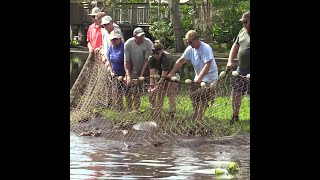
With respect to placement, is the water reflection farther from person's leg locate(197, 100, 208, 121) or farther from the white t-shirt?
the white t-shirt

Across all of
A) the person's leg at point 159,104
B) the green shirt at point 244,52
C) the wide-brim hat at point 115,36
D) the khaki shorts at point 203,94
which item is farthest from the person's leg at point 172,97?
the wide-brim hat at point 115,36

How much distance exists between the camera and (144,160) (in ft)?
38.5

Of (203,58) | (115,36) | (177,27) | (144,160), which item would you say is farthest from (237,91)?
(177,27)

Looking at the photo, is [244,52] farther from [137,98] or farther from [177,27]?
[177,27]

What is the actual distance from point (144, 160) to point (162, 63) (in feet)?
10.9

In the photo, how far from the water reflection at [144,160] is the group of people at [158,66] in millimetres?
872

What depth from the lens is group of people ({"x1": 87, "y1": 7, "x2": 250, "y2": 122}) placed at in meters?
13.8

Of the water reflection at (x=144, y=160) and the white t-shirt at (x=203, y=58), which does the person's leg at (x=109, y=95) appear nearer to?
the water reflection at (x=144, y=160)

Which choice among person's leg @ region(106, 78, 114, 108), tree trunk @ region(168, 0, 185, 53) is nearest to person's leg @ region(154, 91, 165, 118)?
person's leg @ region(106, 78, 114, 108)

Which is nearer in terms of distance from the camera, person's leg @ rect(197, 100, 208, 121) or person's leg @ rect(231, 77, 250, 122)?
person's leg @ rect(197, 100, 208, 121)

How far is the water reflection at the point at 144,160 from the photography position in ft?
34.0

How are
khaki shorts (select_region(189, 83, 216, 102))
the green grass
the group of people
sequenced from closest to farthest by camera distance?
khaki shorts (select_region(189, 83, 216, 102))
the green grass
the group of people

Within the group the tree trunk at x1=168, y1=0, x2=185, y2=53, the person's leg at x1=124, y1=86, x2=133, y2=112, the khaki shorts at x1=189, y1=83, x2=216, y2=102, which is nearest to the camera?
the khaki shorts at x1=189, y1=83, x2=216, y2=102

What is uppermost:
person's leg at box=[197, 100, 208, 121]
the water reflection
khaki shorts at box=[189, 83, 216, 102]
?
khaki shorts at box=[189, 83, 216, 102]
